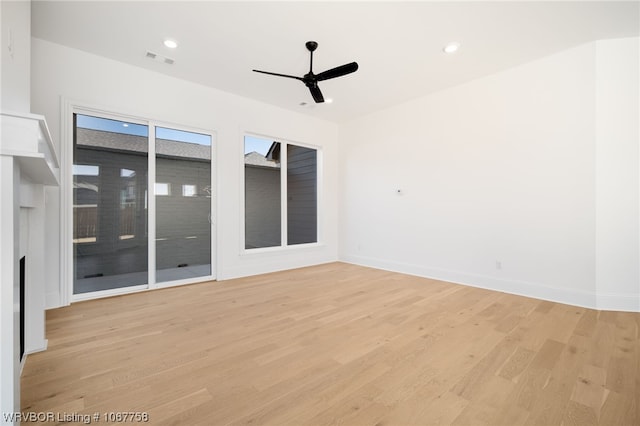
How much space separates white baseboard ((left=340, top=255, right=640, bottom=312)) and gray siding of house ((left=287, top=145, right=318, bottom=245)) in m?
1.79

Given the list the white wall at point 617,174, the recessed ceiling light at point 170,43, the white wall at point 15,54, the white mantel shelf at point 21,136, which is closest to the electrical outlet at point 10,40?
the white wall at point 15,54

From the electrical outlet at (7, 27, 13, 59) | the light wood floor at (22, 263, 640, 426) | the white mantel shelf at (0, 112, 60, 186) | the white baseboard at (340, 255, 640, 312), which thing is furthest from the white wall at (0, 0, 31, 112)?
the white baseboard at (340, 255, 640, 312)

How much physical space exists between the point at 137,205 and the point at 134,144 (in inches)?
32.9

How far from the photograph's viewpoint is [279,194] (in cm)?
537

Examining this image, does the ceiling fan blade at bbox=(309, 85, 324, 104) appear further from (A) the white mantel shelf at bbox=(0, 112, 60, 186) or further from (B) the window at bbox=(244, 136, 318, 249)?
(A) the white mantel shelf at bbox=(0, 112, 60, 186)

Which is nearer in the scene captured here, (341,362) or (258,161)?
(341,362)

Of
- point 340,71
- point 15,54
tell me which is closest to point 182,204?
point 15,54

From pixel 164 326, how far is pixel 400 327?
2.25m

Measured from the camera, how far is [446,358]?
2.07 m

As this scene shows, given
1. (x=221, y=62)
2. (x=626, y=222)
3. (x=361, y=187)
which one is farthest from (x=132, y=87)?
(x=626, y=222)

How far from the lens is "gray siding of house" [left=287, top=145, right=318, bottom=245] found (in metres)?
5.57

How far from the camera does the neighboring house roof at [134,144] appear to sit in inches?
136

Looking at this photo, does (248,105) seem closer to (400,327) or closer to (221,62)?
(221,62)

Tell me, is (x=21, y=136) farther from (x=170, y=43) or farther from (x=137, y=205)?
(x=137, y=205)
